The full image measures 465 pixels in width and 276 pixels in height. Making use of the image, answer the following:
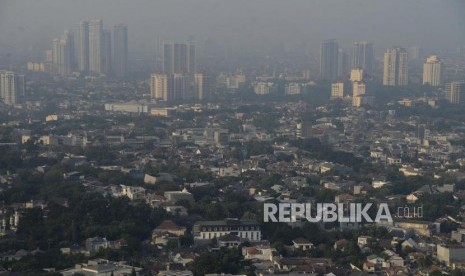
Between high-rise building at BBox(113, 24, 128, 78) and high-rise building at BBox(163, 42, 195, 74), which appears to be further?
high-rise building at BBox(113, 24, 128, 78)

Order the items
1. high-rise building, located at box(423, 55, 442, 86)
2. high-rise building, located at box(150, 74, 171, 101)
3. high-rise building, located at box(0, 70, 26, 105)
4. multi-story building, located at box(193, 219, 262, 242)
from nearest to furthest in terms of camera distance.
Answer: multi-story building, located at box(193, 219, 262, 242), high-rise building, located at box(0, 70, 26, 105), high-rise building, located at box(150, 74, 171, 101), high-rise building, located at box(423, 55, 442, 86)

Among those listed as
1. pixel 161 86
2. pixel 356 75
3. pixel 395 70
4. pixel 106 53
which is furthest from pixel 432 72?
pixel 106 53

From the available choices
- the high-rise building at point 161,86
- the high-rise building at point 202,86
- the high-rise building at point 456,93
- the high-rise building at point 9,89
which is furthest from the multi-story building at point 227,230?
the high-rise building at point 202,86

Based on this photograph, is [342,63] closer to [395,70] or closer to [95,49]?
[395,70]

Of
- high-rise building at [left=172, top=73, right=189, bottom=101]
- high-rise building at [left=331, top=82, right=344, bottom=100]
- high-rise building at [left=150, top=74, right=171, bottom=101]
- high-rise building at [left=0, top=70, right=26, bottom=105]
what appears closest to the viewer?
high-rise building at [left=0, top=70, right=26, bottom=105]

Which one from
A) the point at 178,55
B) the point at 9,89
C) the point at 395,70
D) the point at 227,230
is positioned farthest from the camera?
the point at 178,55

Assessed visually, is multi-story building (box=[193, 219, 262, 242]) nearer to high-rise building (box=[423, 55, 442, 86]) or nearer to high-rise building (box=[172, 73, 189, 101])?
high-rise building (box=[172, 73, 189, 101])

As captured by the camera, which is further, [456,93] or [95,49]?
[95,49]

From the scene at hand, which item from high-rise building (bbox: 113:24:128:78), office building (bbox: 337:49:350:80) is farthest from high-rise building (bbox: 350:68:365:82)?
high-rise building (bbox: 113:24:128:78)
